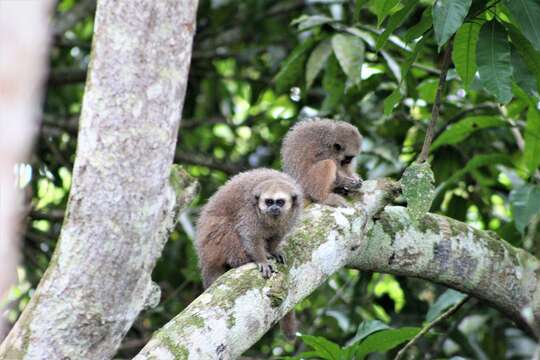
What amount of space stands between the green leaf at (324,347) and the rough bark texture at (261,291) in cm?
43

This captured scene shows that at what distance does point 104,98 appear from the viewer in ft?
11.9

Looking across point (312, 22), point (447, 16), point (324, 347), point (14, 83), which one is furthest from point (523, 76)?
point (14, 83)

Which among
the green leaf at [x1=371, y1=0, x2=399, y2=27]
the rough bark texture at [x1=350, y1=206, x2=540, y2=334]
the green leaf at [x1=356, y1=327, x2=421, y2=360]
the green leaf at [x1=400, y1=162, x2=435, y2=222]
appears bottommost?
the green leaf at [x1=356, y1=327, x2=421, y2=360]

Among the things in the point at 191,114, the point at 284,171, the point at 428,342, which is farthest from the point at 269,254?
the point at 191,114

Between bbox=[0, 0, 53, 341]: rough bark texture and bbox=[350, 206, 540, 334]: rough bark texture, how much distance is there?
10.3ft

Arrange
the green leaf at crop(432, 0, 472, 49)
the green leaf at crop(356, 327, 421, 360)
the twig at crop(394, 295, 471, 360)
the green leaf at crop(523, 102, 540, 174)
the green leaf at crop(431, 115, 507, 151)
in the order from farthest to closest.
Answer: the green leaf at crop(431, 115, 507, 151) < the green leaf at crop(523, 102, 540, 174) < the twig at crop(394, 295, 471, 360) < the green leaf at crop(356, 327, 421, 360) < the green leaf at crop(432, 0, 472, 49)

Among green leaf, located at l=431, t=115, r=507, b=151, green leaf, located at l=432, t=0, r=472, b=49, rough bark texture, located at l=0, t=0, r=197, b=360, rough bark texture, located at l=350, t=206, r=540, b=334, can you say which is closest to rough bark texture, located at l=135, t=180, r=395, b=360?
rough bark texture, located at l=350, t=206, r=540, b=334

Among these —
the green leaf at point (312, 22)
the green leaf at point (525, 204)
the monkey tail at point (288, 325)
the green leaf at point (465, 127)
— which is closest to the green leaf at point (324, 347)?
the monkey tail at point (288, 325)

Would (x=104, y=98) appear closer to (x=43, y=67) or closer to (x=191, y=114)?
(x=43, y=67)

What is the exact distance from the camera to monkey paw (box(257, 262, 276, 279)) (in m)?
4.66

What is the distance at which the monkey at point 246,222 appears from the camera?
580 centimetres

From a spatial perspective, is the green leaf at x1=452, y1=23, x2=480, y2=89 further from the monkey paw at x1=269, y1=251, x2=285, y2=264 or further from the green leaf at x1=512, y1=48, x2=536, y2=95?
the monkey paw at x1=269, y1=251, x2=285, y2=264

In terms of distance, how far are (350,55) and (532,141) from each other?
146 centimetres

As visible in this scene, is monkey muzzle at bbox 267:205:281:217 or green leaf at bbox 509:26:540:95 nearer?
green leaf at bbox 509:26:540:95
